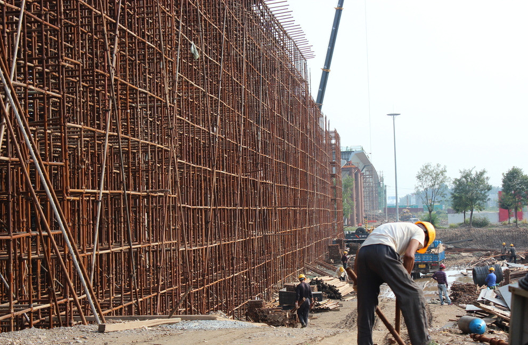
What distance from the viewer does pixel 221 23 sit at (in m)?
16.3

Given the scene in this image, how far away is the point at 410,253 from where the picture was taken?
4941 mm

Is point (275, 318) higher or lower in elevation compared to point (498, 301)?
lower

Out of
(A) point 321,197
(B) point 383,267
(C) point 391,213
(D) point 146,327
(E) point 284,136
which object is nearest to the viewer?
(B) point 383,267

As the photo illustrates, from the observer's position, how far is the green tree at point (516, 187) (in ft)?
175

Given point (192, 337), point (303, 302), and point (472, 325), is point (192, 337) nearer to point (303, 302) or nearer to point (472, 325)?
point (472, 325)

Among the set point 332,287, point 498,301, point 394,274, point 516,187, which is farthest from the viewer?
point 516,187

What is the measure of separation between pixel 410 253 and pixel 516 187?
5497 cm

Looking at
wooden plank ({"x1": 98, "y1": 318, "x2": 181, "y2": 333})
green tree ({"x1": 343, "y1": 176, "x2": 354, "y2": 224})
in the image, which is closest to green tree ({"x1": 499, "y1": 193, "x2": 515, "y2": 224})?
green tree ({"x1": 343, "y1": 176, "x2": 354, "y2": 224})

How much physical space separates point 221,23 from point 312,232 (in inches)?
641

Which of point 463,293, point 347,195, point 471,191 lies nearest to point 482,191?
point 471,191

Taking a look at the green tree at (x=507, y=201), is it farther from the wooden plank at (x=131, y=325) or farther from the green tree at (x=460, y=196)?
the wooden plank at (x=131, y=325)

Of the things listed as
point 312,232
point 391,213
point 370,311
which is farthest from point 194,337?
point 391,213

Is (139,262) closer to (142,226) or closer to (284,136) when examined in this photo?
(142,226)

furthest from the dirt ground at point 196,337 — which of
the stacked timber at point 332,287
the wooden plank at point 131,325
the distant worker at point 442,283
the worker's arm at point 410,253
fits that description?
the stacked timber at point 332,287
